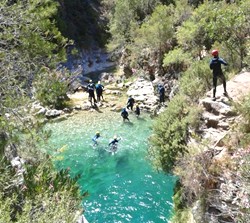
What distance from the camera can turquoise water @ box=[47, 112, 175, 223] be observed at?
1316 centimetres

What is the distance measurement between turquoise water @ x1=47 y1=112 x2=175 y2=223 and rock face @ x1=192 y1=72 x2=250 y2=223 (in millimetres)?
3481

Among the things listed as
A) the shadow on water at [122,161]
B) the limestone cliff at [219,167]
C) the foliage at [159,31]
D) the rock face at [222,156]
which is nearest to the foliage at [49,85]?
the limestone cliff at [219,167]

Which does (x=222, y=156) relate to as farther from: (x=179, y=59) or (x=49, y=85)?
(x=179, y=59)

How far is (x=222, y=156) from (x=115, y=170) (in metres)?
7.89

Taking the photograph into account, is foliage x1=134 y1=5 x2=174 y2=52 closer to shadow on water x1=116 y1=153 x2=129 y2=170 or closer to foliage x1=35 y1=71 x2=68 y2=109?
shadow on water x1=116 y1=153 x2=129 y2=170

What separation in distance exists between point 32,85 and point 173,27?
2200 cm

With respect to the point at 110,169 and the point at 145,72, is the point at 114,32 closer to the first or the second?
the point at 145,72

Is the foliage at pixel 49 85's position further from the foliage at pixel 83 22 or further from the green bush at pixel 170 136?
the foliage at pixel 83 22

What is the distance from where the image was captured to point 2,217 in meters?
5.97

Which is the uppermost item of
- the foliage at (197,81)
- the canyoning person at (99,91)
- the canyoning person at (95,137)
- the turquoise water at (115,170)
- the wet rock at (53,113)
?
the foliage at (197,81)

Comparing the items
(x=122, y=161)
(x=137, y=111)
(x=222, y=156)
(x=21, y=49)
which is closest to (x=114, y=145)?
(x=122, y=161)

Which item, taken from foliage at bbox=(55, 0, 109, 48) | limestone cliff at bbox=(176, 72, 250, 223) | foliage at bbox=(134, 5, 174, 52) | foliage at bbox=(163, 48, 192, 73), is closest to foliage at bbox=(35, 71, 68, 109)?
limestone cliff at bbox=(176, 72, 250, 223)

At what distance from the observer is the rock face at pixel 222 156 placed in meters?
8.68

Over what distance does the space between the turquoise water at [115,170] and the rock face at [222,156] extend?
348cm
